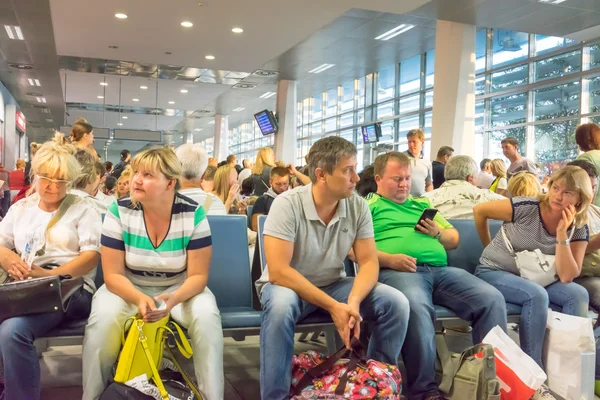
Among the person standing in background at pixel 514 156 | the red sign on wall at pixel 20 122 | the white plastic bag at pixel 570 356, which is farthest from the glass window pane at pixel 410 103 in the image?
the red sign on wall at pixel 20 122

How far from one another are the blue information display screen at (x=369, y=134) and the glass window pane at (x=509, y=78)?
3.98m

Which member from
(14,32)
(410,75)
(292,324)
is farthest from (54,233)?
(410,75)

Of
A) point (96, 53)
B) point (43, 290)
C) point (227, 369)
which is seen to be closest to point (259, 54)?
point (96, 53)

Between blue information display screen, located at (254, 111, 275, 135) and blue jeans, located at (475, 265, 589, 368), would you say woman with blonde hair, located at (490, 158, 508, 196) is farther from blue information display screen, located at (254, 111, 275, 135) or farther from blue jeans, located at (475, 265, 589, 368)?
blue information display screen, located at (254, 111, 275, 135)

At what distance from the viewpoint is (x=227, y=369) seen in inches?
135

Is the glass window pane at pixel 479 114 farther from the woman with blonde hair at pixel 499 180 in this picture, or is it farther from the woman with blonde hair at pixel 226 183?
the woman with blonde hair at pixel 226 183

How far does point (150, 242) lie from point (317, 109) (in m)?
17.4

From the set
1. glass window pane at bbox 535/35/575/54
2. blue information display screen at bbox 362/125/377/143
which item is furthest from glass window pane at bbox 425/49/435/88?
glass window pane at bbox 535/35/575/54

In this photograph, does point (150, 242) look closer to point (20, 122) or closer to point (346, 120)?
point (346, 120)

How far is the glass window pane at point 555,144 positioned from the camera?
10.6m

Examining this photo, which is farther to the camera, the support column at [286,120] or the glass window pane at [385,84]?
the glass window pane at [385,84]

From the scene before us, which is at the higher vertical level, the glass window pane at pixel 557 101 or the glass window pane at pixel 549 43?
the glass window pane at pixel 549 43

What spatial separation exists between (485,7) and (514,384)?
7.18m

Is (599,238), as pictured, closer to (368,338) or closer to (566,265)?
(566,265)
